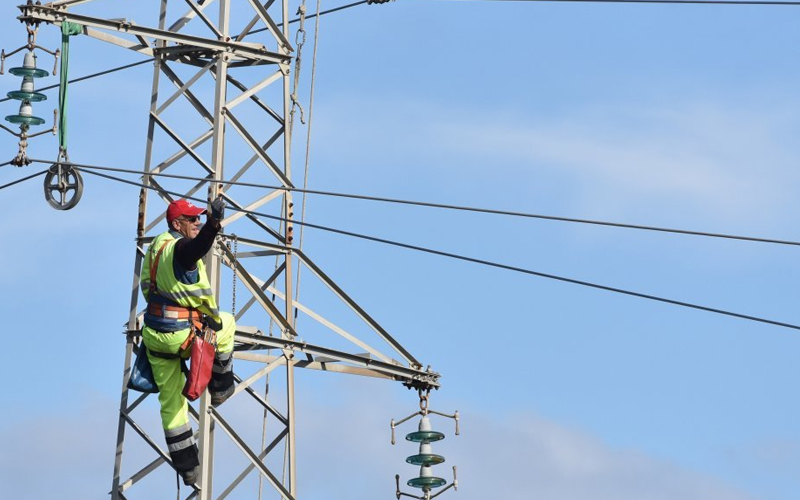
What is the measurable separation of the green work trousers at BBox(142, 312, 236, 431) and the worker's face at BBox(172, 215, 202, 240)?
0.81 m

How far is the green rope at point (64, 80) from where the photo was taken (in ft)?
67.7

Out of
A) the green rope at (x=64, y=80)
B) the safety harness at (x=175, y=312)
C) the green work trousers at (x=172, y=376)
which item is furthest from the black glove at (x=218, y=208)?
the green rope at (x=64, y=80)

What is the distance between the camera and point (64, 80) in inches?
820

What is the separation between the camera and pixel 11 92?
22.1 meters

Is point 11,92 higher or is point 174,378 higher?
point 11,92

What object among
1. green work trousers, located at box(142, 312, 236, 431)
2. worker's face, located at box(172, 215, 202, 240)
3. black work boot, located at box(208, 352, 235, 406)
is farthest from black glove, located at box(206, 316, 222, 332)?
worker's face, located at box(172, 215, 202, 240)

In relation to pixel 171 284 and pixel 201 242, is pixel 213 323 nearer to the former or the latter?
pixel 171 284

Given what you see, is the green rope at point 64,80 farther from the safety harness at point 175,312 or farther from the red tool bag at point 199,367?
the red tool bag at point 199,367

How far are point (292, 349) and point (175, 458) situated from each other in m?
1.66

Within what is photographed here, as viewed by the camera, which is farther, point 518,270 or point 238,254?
point 238,254

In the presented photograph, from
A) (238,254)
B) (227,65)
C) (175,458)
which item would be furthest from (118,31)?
(175,458)

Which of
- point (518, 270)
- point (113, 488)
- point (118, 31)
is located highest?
point (118, 31)

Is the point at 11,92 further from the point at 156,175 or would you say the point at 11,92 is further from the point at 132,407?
the point at 132,407

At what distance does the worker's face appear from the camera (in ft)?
66.5
